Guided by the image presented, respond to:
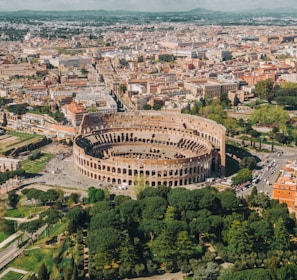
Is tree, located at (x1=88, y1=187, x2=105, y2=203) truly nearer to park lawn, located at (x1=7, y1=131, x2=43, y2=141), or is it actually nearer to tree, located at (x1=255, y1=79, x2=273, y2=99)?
park lawn, located at (x1=7, y1=131, x2=43, y2=141)

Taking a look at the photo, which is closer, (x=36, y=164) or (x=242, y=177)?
(x=242, y=177)

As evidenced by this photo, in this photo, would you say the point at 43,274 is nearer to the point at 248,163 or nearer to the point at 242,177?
the point at 242,177

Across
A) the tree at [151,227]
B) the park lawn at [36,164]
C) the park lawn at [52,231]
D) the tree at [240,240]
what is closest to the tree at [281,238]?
the tree at [240,240]

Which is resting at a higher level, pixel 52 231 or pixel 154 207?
pixel 154 207

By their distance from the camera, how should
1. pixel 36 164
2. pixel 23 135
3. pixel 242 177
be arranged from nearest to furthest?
pixel 242 177, pixel 36 164, pixel 23 135

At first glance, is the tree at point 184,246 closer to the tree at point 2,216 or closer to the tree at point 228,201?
the tree at point 228,201

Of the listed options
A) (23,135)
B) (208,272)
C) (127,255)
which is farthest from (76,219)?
(23,135)

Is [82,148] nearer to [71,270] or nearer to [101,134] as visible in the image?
[101,134]
